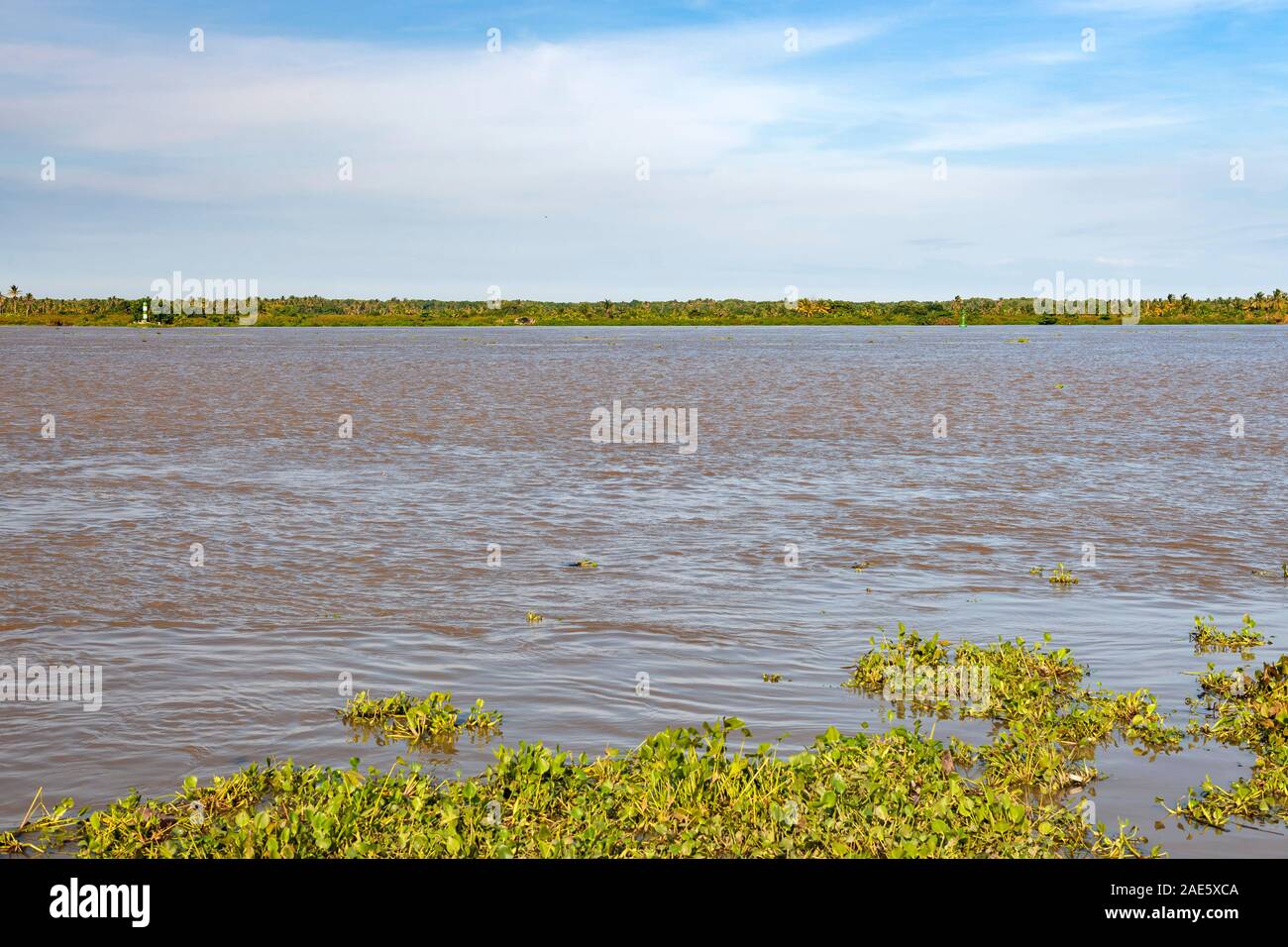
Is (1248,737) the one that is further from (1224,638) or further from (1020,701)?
(1224,638)

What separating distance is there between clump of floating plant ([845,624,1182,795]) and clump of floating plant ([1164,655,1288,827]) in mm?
462

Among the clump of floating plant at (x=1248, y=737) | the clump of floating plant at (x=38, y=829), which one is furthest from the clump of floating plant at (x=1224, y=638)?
the clump of floating plant at (x=38, y=829)

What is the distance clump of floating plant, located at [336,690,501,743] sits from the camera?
9.07 metres

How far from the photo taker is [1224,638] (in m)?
11.6

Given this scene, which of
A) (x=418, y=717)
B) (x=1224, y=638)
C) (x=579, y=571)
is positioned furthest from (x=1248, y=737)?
(x=579, y=571)

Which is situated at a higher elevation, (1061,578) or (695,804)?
(1061,578)

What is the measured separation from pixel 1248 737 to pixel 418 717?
615 cm

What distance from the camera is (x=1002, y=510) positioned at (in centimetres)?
1958

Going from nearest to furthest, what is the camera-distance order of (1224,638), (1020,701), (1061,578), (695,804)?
1. (695,804)
2. (1020,701)
3. (1224,638)
4. (1061,578)

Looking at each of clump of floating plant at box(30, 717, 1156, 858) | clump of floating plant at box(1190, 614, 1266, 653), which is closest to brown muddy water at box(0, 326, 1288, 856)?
clump of floating plant at box(1190, 614, 1266, 653)

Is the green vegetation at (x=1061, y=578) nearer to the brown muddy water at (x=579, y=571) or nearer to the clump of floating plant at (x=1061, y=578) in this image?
the clump of floating plant at (x=1061, y=578)

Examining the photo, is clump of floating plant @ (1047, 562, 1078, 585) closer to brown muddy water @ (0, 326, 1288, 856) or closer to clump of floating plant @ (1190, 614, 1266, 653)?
brown muddy water @ (0, 326, 1288, 856)

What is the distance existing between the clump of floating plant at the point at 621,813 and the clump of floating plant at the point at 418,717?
0.98 m
